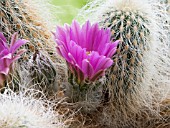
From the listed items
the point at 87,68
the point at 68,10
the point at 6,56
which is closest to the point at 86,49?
the point at 87,68

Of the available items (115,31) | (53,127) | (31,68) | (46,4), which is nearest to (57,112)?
(53,127)

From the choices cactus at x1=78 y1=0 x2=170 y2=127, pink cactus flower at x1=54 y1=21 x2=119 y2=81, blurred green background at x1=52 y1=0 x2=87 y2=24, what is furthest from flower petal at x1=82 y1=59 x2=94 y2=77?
blurred green background at x1=52 y1=0 x2=87 y2=24

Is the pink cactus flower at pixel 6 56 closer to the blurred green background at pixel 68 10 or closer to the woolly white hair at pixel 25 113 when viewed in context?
the woolly white hair at pixel 25 113

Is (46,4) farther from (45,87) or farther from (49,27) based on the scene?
(45,87)

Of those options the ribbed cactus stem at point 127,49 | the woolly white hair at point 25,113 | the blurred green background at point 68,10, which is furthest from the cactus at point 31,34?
the blurred green background at point 68,10

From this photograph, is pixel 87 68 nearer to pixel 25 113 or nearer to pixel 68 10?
pixel 25 113

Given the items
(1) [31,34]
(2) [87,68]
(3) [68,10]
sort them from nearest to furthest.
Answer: (2) [87,68] → (1) [31,34] → (3) [68,10]
